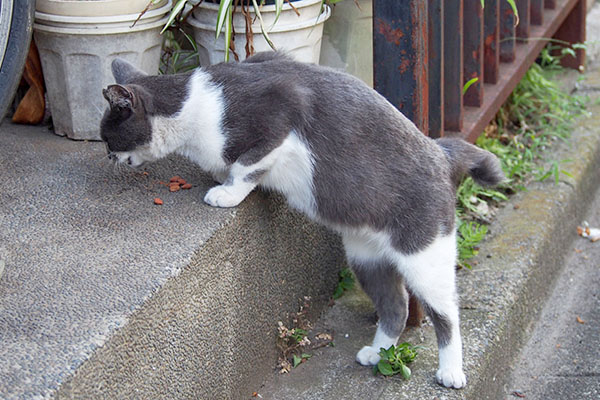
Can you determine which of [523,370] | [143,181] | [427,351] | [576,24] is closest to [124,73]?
[143,181]

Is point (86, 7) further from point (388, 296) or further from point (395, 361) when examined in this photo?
point (395, 361)

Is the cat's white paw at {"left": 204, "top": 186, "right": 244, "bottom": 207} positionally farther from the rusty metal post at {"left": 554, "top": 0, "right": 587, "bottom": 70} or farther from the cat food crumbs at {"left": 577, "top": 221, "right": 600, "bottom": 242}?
the rusty metal post at {"left": 554, "top": 0, "right": 587, "bottom": 70}

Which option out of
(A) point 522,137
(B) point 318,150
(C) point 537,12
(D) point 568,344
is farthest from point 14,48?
(C) point 537,12

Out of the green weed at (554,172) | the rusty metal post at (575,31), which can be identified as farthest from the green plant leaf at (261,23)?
the rusty metal post at (575,31)

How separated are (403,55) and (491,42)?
107cm

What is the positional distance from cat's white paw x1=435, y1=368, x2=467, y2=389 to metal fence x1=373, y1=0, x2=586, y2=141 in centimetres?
77

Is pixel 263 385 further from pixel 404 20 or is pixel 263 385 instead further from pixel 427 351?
pixel 404 20

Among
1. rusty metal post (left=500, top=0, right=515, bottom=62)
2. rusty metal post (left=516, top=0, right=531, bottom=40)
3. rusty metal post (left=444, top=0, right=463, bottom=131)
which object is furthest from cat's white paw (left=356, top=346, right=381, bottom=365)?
rusty metal post (left=516, top=0, right=531, bottom=40)

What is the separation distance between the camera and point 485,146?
366cm

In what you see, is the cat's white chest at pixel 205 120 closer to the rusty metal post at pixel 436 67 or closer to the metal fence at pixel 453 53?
the metal fence at pixel 453 53

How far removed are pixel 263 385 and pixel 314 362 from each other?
183mm

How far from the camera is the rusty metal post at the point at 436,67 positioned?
2.61 meters

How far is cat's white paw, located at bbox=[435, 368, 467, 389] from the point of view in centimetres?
231

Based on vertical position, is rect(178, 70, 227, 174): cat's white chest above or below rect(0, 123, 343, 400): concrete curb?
above
